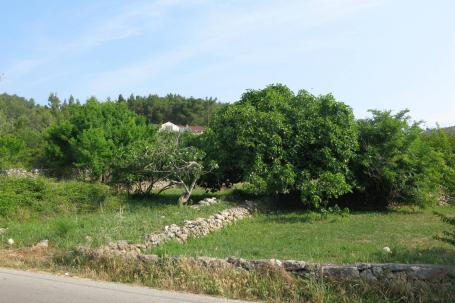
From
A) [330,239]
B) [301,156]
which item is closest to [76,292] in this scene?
[330,239]

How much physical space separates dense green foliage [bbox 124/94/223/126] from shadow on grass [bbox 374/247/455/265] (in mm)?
83674

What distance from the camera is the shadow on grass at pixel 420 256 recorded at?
9.58 meters

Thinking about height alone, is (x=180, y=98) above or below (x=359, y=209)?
above

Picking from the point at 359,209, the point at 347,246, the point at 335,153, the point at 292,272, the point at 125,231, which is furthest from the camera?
the point at 359,209

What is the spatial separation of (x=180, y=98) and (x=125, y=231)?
91395 millimetres

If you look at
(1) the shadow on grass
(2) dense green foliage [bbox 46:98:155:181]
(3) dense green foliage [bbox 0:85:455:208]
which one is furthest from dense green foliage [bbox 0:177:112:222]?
(1) the shadow on grass

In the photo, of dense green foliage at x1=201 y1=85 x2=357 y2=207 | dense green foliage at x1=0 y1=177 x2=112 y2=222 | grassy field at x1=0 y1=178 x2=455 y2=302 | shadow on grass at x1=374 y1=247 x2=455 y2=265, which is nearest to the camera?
grassy field at x1=0 y1=178 x2=455 y2=302

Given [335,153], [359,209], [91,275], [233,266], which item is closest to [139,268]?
[91,275]

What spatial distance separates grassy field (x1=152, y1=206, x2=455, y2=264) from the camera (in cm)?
1023

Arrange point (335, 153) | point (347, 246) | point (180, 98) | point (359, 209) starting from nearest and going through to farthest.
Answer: point (347, 246) < point (335, 153) < point (359, 209) < point (180, 98)

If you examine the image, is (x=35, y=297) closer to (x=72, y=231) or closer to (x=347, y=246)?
(x=72, y=231)

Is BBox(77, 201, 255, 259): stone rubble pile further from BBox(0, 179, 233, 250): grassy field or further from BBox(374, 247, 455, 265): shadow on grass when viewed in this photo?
A: BBox(374, 247, 455, 265): shadow on grass

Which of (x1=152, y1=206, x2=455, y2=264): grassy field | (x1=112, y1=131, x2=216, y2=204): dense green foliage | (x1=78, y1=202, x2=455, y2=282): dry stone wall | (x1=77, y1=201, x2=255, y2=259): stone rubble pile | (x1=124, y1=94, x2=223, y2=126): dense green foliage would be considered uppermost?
(x1=124, y1=94, x2=223, y2=126): dense green foliage

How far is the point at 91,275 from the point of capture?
8.45 meters
